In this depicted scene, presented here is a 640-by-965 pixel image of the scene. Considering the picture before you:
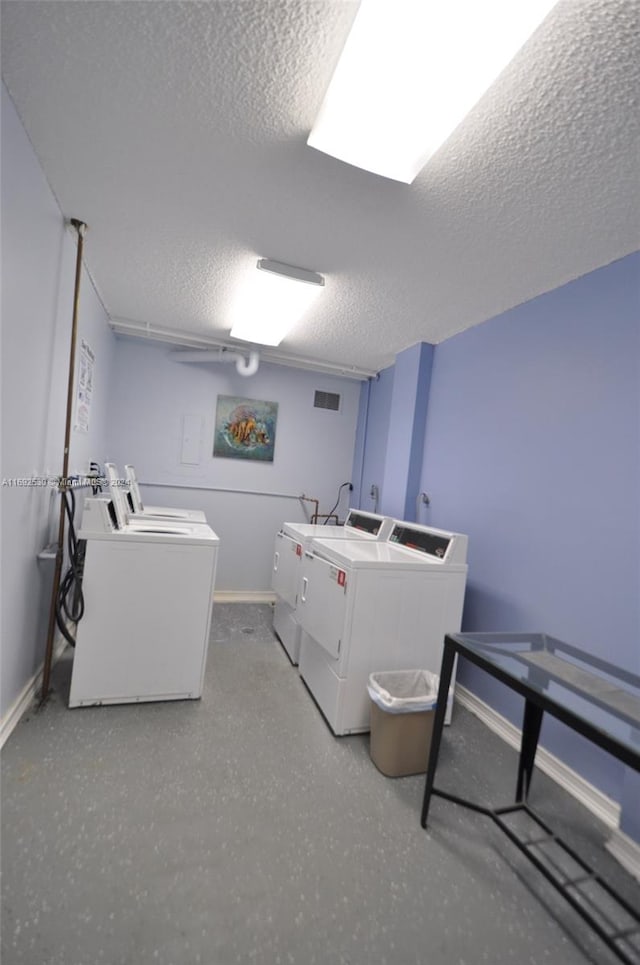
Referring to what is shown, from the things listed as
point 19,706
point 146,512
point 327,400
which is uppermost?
point 327,400

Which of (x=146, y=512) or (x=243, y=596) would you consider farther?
(x=243, y=596)

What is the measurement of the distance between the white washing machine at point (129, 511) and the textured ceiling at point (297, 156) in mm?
1364

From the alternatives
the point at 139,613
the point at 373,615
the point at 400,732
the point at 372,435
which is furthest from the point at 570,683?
the point at 372,435

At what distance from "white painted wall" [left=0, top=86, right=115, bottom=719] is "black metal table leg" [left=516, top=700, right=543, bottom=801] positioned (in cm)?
231

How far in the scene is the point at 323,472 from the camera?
4.48m

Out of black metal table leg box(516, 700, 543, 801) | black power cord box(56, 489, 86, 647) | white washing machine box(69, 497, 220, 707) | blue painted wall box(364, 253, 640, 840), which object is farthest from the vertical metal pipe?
blue painted wall box(364, 253, 640, 840)

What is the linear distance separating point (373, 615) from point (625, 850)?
1.28 metres

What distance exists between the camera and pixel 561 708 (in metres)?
1.13

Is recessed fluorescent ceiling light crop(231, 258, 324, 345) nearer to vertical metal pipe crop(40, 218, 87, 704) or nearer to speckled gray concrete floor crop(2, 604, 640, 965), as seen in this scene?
vertical metal pipe crop(40, 218, 87, 704)

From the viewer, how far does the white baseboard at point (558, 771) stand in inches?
67.3

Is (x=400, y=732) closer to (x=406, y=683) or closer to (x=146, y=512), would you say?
(x=406, y=683)

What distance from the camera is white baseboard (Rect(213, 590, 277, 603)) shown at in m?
4.12

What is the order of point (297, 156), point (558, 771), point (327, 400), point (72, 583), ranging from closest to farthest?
point (297, 156)
point (558, 771)
point (72, 583)
point (327, 400)

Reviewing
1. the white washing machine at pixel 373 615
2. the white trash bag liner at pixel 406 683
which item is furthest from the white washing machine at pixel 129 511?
the white trash bag liner at pixel 406 683
